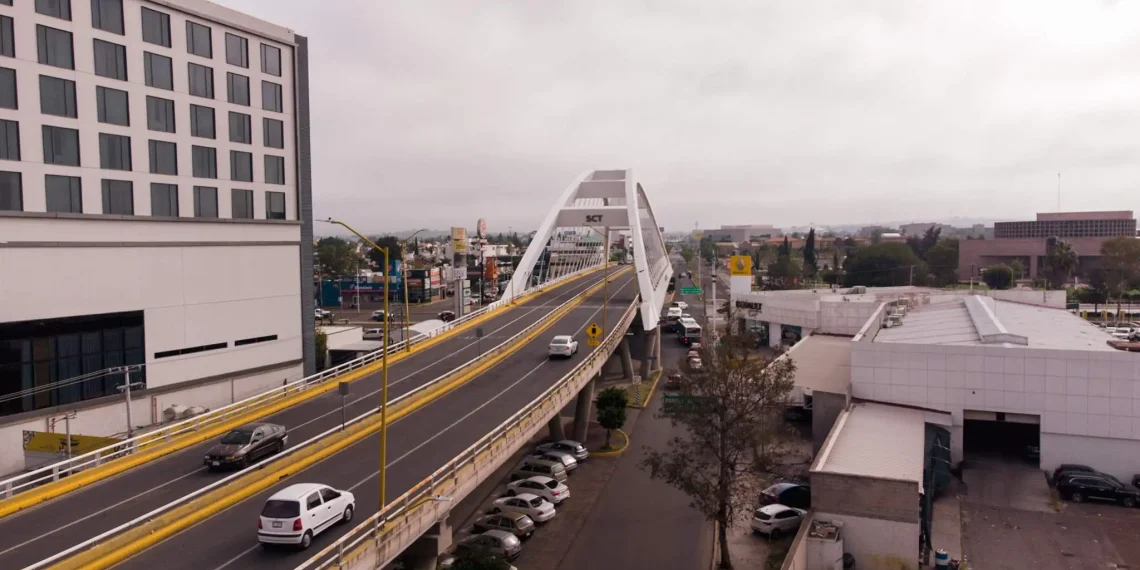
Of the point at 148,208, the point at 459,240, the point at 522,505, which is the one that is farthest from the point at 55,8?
the point at 459,240

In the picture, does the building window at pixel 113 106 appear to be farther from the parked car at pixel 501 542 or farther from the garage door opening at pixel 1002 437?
the garage door opening at pixel 1002 437

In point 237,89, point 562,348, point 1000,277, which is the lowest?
point 562,348

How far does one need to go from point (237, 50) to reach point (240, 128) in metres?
3.79

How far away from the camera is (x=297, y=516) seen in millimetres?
14414

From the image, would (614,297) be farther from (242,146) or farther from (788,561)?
(788,561)

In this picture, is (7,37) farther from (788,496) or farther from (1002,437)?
(1002,437)

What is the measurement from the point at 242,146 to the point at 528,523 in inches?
951

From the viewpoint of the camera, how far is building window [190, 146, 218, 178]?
112 feet

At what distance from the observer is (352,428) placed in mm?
22734

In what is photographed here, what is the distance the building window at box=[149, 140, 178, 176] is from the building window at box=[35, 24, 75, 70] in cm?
441

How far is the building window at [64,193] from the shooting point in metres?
28.3

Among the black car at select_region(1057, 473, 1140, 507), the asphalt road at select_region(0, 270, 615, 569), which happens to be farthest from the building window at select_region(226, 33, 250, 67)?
the black car at select_region(1057, 473, 1140, 507)

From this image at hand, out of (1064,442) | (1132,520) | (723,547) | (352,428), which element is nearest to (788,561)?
(723,547)

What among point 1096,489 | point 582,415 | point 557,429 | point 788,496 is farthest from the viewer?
point 582,415
